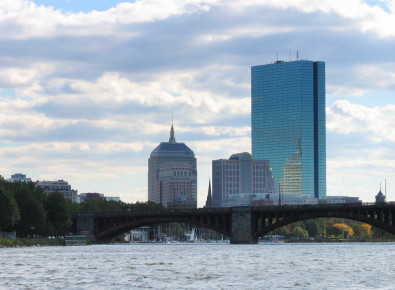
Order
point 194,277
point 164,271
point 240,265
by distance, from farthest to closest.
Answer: point 240,265, point 164,271, point 194,277

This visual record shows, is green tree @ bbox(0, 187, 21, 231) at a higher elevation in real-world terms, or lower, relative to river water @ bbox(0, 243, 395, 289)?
higher

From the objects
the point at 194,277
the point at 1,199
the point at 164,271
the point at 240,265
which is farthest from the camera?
the point at 1,199

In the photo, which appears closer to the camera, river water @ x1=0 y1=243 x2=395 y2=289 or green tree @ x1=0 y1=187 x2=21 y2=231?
river water @ x1=0 y1=243 x2=395 y2=289

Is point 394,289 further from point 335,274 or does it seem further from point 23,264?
point 23,264

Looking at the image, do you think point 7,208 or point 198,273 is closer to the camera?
point 198,273

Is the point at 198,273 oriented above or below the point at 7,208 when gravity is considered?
below

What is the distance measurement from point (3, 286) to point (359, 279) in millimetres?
33404

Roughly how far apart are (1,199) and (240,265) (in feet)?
242

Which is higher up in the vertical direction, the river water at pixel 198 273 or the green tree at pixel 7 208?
the green tree at pixel 7 208

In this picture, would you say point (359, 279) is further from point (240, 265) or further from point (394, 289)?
point (240, 265)

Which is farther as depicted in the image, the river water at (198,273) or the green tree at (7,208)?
the green tree at (7,208)

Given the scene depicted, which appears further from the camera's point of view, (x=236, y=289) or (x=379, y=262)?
(x=379, y=262)

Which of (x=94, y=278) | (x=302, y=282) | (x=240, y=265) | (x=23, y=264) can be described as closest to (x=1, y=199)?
(x=23, y=264)

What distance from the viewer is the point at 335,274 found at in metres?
101
